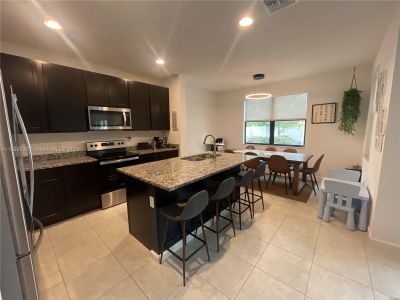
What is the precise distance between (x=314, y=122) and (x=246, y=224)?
324 cm

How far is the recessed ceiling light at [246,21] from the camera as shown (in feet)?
6.47

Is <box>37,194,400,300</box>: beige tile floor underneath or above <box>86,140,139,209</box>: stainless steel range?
underneath

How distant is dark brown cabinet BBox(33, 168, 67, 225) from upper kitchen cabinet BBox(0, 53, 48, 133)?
68 centimetres

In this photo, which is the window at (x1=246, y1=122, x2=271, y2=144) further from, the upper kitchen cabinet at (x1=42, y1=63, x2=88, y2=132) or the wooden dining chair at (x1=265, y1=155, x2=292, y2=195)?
the upper kitchen cabinet at (x1=42, y1=63, x2=88, y2=132)

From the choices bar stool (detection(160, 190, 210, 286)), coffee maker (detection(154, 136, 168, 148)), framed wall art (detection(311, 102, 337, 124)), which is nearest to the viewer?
bar stool (detection(160, 190, 210, 286))

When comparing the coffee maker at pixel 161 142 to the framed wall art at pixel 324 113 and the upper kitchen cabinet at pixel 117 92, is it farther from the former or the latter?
the framed wall art at pixel 324 113

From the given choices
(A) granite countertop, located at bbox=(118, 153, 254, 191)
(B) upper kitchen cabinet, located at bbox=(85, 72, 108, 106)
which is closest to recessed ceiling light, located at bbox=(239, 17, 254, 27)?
(A) granite countertop, located at bbox=(118, 153, 254, 191)

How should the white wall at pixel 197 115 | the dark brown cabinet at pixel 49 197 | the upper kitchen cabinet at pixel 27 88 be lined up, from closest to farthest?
the upper kitchen cabinet at pixel 27 88 → the dark brown cabinet at pixel 49 197 → the white wall at pixel 197 115

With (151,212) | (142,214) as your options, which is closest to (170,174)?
(151,212)

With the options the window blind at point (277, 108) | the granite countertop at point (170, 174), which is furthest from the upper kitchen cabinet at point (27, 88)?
the window blind at point (277, 108)

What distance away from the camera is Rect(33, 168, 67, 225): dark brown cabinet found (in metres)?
2.37

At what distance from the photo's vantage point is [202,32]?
2232 millimetres

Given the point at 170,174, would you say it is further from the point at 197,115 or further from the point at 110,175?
the point at 197,115

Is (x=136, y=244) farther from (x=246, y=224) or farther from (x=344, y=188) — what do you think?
(x=344, y=188)
